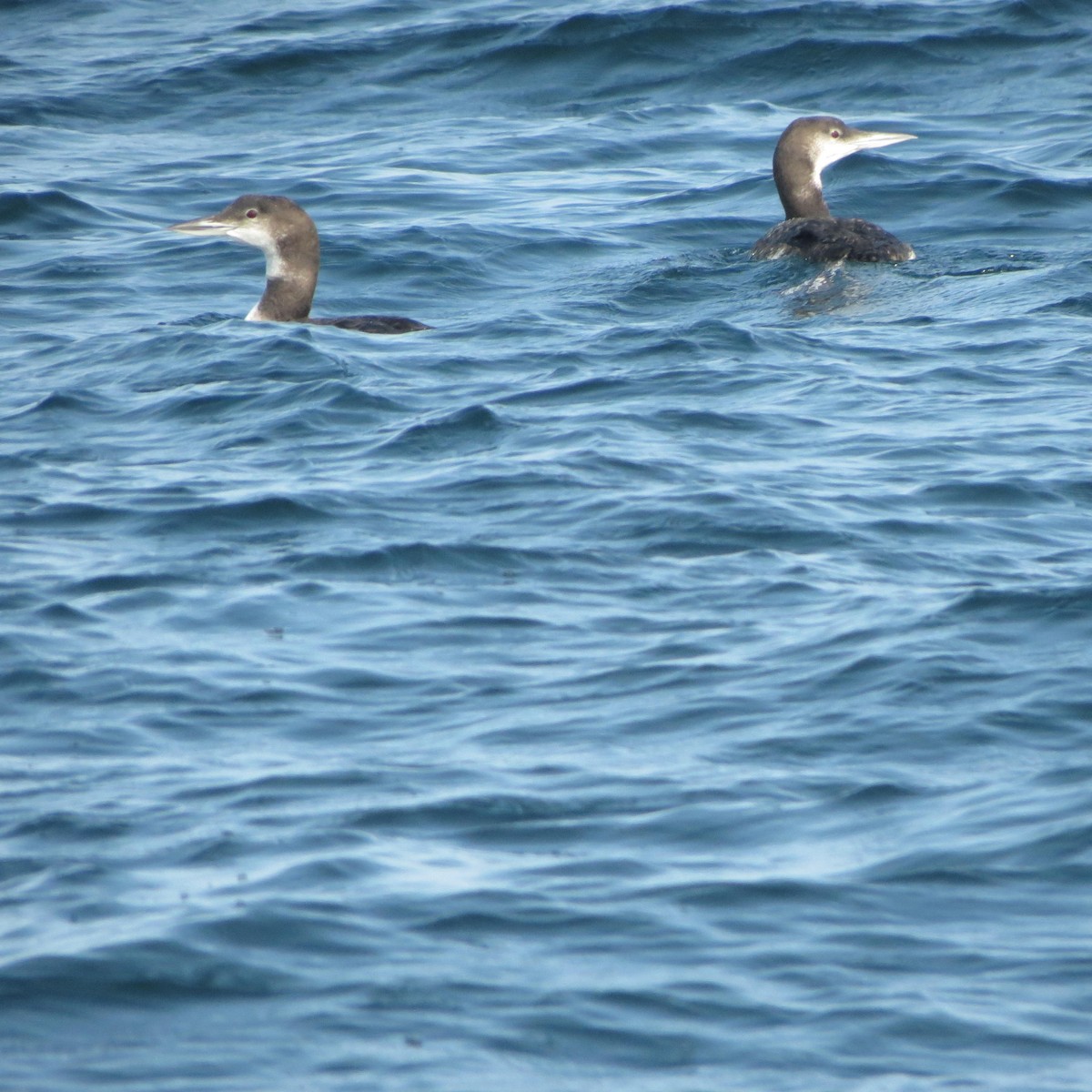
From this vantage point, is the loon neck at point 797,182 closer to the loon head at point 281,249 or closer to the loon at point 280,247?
the loon at point 280,247

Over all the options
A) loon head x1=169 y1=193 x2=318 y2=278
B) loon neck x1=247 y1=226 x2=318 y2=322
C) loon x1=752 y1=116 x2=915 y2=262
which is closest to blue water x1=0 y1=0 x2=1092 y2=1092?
loon x1=752 y1=116 x2=915 y2=262

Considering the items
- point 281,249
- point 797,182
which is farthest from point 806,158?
point 281,249

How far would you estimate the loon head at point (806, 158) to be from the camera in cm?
1327

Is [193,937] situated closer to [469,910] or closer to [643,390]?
[469,910]

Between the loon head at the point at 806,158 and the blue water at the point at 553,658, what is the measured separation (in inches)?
25.3

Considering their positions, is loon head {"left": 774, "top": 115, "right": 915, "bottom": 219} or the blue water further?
loon head {"left": 774, "top": 115, "right": 915, "bottom": 219}

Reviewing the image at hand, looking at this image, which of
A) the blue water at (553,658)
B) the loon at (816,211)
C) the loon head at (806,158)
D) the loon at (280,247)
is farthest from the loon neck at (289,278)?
the loon head at (806,158)

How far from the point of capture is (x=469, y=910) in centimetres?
472

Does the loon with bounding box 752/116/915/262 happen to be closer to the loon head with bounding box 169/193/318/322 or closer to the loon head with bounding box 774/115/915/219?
the loon head with bounding box 774/115/915/219

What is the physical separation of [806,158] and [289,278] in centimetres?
393

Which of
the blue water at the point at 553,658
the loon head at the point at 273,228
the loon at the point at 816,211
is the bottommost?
the blue water at the point at 553,658

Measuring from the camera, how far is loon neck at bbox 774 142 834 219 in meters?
13.3

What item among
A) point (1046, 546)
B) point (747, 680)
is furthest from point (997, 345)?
point (747, 680)

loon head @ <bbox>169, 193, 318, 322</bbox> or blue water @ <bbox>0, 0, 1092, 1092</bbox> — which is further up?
loon head @ <bbox>169, 193, 318, 322</bbox>
